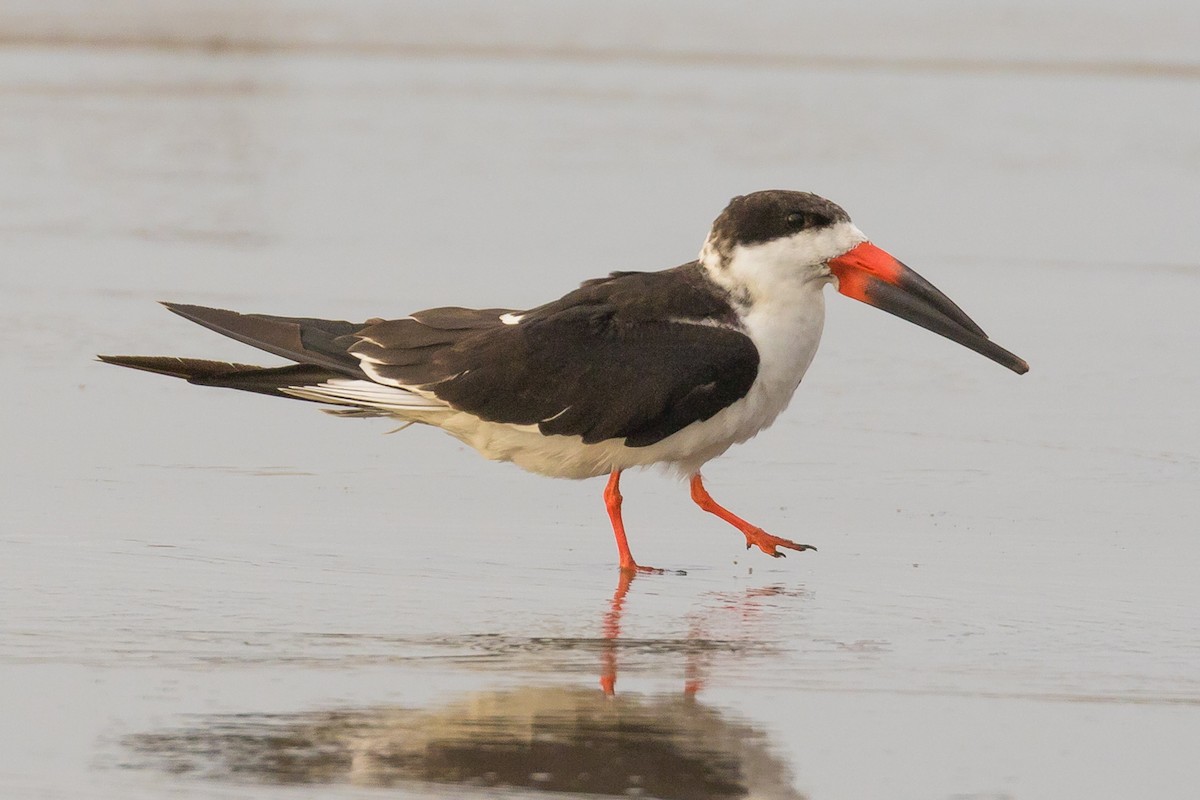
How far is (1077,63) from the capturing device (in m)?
17.8

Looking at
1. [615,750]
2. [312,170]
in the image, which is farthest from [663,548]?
[312,170]

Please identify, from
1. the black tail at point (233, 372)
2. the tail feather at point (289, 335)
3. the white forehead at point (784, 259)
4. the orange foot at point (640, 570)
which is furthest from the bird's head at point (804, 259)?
the black tail at point (233, 372)

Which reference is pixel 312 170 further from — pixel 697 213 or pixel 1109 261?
pixel 1109 261

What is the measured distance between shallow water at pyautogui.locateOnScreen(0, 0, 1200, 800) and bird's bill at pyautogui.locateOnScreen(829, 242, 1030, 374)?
544mm

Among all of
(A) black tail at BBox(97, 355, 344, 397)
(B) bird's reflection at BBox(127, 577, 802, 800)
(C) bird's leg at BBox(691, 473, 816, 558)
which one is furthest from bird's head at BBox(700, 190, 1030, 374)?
(B) bird's reflection at BBox(127, 577, 802, 800)

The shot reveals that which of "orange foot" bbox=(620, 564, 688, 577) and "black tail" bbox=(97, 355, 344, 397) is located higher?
"black tail" bbox=(97, 355, 344, 397)

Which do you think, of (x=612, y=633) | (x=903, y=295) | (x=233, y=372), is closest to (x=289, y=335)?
(x=233, y=372)

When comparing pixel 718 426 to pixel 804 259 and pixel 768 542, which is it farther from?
pixel 804 259

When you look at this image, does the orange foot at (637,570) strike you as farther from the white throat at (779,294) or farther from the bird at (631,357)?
the white throat at (779,294)

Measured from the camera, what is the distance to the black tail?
548 centimetres

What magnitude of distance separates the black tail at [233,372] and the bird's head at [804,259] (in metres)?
1.17

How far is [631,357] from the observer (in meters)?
5.46

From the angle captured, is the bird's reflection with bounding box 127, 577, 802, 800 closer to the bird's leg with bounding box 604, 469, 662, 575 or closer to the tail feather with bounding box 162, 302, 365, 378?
the bird's leg with bounding box 604, 469, 662, 575

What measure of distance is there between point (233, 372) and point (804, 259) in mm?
1615
